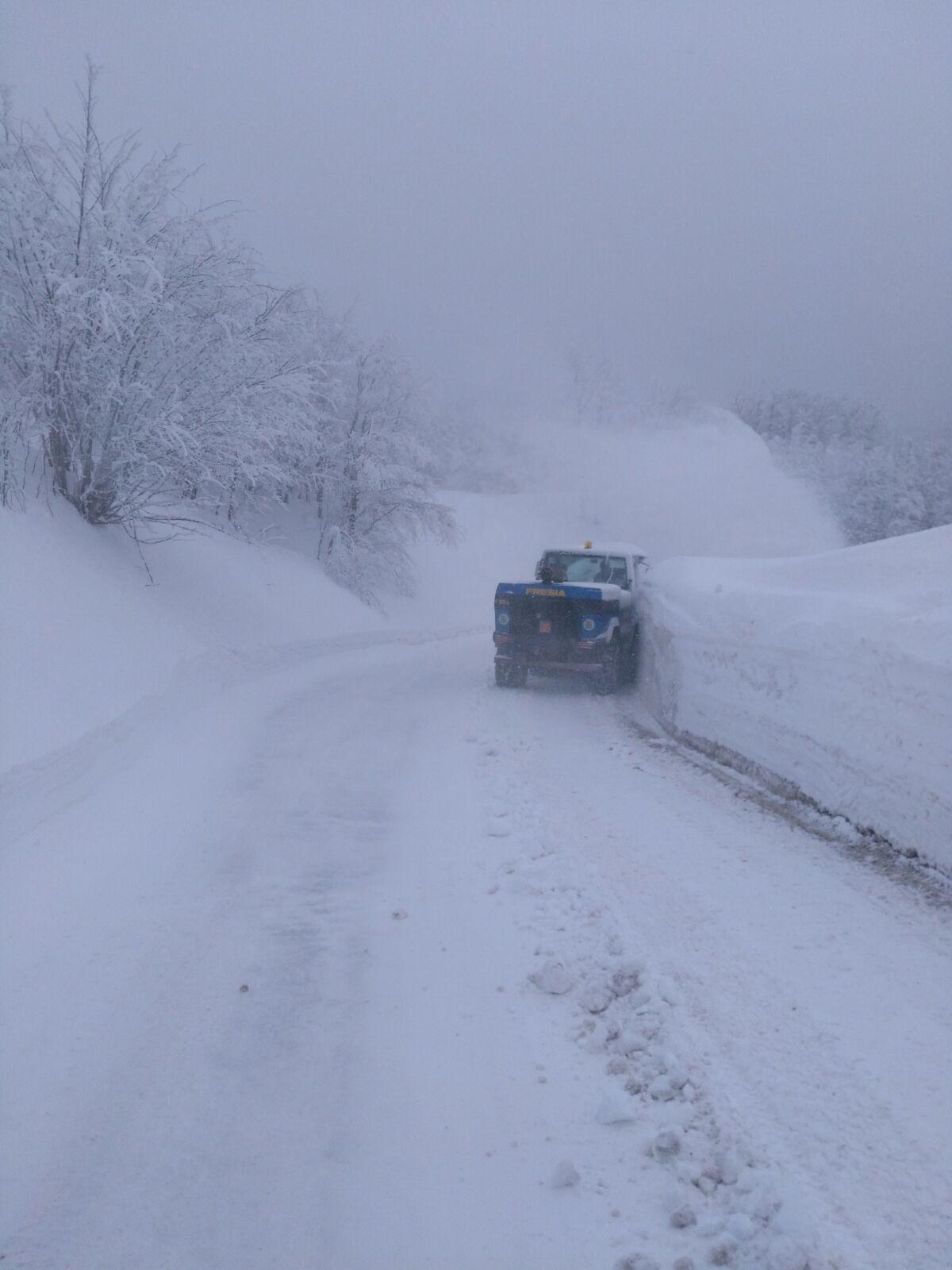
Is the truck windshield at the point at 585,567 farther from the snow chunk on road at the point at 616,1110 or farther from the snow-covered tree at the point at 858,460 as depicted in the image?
the snow-covered tree at the point at 858,460

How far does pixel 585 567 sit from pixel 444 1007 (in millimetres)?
11557

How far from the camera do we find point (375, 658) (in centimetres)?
1697

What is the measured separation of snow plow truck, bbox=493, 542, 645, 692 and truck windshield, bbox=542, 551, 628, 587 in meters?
1.53

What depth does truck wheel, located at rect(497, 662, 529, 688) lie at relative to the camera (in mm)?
12734

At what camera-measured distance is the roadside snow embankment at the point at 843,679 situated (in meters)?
5.05

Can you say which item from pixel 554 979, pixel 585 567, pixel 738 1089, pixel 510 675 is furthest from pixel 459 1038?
pixel 585 567

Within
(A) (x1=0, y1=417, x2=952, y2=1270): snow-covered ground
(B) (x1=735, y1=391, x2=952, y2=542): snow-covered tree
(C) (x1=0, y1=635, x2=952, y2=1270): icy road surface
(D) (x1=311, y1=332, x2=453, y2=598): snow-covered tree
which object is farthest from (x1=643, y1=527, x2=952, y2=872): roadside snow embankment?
(B) (x1=735, y1=391, x2=952, y2=542): snow-covered tree

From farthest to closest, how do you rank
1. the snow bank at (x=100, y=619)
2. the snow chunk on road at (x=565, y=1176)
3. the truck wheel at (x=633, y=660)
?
the truck wheel at (x=633, y=660) < the snow bank at (x=100, y=619) < the snow chunk on road at (x=565, y=1176)

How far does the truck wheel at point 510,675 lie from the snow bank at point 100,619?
4.36m

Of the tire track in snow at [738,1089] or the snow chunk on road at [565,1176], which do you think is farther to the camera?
the snow chunk on road at [565,1176]

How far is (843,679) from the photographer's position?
596cm

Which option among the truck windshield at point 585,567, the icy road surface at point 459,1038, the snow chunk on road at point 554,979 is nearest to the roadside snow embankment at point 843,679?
the icy road surface at point 459,1038

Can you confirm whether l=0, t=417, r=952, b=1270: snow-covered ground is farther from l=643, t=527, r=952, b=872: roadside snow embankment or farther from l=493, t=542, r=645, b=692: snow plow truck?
l=493, t=542, r=645, b=692: snow plow truck

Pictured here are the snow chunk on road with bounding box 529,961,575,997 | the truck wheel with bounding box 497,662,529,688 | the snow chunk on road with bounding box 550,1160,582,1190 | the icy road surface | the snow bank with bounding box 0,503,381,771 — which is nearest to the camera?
the icy road surface
